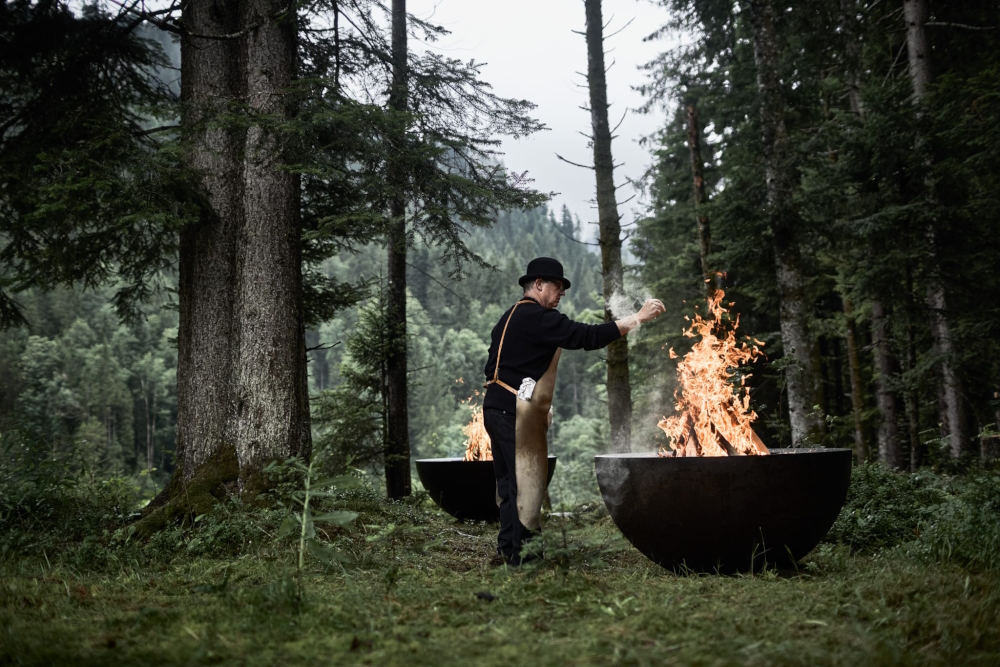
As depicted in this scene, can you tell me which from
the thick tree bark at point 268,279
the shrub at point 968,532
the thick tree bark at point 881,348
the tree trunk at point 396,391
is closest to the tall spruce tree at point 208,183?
the thick tree bark at point 268,279

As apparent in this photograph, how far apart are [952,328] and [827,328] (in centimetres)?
511

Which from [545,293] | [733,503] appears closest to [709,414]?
[733,503]

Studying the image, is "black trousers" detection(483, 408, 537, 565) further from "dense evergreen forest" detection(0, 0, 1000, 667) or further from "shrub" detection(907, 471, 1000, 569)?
"shrub" detection(907, 471, 1000, 569)

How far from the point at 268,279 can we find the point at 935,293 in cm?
972

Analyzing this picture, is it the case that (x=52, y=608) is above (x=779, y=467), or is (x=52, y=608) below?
below

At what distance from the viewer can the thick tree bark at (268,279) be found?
6.17 meters

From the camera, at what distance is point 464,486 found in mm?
7887

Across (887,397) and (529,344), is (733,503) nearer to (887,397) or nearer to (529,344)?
(529,344)

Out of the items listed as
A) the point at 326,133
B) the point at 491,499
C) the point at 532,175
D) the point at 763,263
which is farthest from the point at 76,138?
the point at 763,263

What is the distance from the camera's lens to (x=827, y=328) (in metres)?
15.5

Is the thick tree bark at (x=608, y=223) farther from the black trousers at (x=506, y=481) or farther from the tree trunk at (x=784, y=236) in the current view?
A: the black trousers at (x=506, y=481)

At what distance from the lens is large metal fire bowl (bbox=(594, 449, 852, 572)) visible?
398 cm

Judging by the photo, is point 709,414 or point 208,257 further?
point 208,257

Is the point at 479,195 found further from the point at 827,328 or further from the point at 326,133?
the point at 827,328
